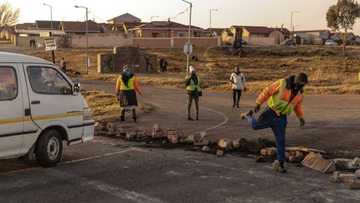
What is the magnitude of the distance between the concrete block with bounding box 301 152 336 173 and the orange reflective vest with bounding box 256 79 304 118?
1092 millimetres

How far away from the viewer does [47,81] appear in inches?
455

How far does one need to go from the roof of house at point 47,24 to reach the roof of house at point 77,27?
8.57 metres

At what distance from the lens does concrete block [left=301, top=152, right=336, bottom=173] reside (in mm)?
10938

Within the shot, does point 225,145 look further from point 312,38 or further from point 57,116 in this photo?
point 312,38

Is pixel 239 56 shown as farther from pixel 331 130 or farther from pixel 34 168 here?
pixel 34 168

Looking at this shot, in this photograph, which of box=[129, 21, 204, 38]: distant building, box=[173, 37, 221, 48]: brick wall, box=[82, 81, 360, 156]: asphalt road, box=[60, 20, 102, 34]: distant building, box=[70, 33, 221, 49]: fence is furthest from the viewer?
box=[60, 20, 102, 34]: distant building

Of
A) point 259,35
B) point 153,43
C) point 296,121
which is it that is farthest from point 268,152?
point 259,35

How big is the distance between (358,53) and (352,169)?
73.1 metres

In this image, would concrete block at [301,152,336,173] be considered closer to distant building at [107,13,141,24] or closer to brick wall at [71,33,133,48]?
brick wall at [71,33,133,48]

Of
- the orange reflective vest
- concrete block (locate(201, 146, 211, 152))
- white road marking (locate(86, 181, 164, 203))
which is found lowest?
concrete block (locate(201, 146, 211, 152))

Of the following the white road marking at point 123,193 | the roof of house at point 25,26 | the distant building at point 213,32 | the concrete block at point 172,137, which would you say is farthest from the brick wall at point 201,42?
the white road marking at point 123,193

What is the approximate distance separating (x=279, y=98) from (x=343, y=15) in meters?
75.7

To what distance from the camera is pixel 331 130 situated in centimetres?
1708

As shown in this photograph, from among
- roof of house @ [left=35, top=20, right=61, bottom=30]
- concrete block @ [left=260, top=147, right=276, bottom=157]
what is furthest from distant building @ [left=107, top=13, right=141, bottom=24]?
concrete block @ [left=260, top=147, right=276, bottom=157]
